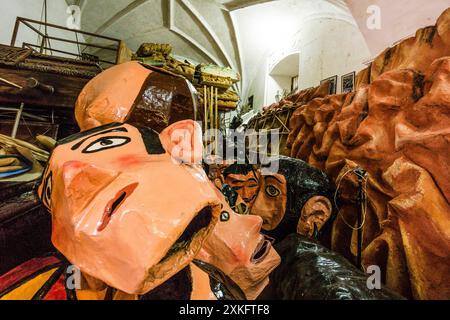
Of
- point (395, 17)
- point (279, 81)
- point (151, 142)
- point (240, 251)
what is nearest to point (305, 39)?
point (279, 81)

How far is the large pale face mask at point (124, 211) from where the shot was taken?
0.41 m

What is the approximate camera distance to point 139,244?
1.33ft

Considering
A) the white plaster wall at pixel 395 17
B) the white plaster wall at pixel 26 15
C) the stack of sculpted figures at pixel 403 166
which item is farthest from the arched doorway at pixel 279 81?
the white plaster wall at pixel 26 15

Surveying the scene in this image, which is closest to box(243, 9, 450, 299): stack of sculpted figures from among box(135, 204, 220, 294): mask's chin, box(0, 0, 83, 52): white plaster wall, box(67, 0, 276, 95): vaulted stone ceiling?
box(135, 204, 220, 294): mask's chin

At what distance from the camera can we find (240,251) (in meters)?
0.96

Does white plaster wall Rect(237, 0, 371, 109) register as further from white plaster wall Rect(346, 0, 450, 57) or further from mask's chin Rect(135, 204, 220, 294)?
mask's chin Rect(135, 204, 220, 294)

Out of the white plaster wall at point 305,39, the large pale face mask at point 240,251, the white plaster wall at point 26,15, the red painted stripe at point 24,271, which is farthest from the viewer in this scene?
the white plaster wall at point 305,39

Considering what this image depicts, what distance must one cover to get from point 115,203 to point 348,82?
4202mm

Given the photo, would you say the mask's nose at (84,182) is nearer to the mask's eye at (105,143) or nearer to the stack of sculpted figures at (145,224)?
the stack of sculpted figures at (145,224)

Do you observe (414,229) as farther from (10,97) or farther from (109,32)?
(109,32)

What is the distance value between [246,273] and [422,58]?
7.03 feet

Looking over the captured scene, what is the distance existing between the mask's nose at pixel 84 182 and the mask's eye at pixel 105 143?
0.35 ft

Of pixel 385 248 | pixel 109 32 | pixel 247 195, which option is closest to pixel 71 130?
pixel 247 195

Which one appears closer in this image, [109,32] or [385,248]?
[385,248]
